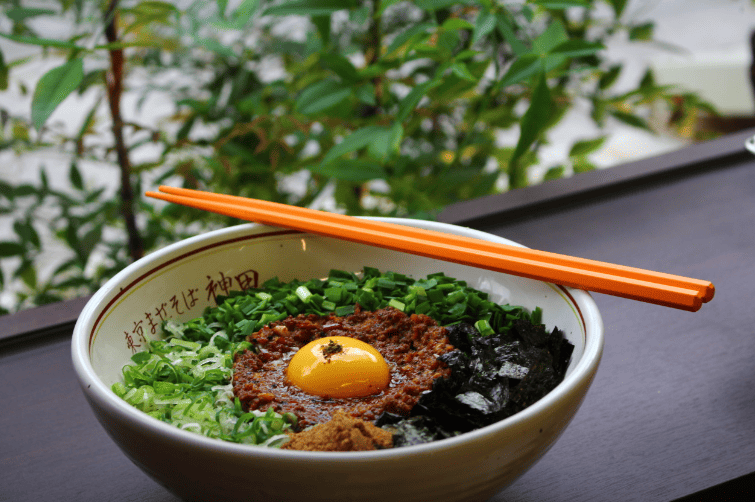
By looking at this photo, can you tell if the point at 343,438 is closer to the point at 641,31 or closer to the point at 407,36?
the point at 407,36

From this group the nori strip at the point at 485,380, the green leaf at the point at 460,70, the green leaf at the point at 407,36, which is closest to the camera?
the nori strip at the point at 485,380

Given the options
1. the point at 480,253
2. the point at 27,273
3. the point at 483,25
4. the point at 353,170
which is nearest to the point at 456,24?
the point at 483,25

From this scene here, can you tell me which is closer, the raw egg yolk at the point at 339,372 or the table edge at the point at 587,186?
the raw egg yolk at the point at 339,372

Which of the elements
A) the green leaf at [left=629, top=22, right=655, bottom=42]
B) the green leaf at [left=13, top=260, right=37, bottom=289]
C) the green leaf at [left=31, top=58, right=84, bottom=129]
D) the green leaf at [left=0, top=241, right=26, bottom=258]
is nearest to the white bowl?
the green leaf at [left=31, top=58, right=84, bottom=129]

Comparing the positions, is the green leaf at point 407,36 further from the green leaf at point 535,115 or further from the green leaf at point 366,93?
the green leaf at point 535,115

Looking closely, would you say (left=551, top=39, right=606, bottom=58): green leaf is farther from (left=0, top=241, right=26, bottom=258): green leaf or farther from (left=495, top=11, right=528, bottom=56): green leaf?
(left=0, top=241, right=26, bottom=258): green leaf

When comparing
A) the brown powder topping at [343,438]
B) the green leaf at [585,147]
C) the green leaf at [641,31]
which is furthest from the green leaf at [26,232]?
the green leaf at [641,31]
